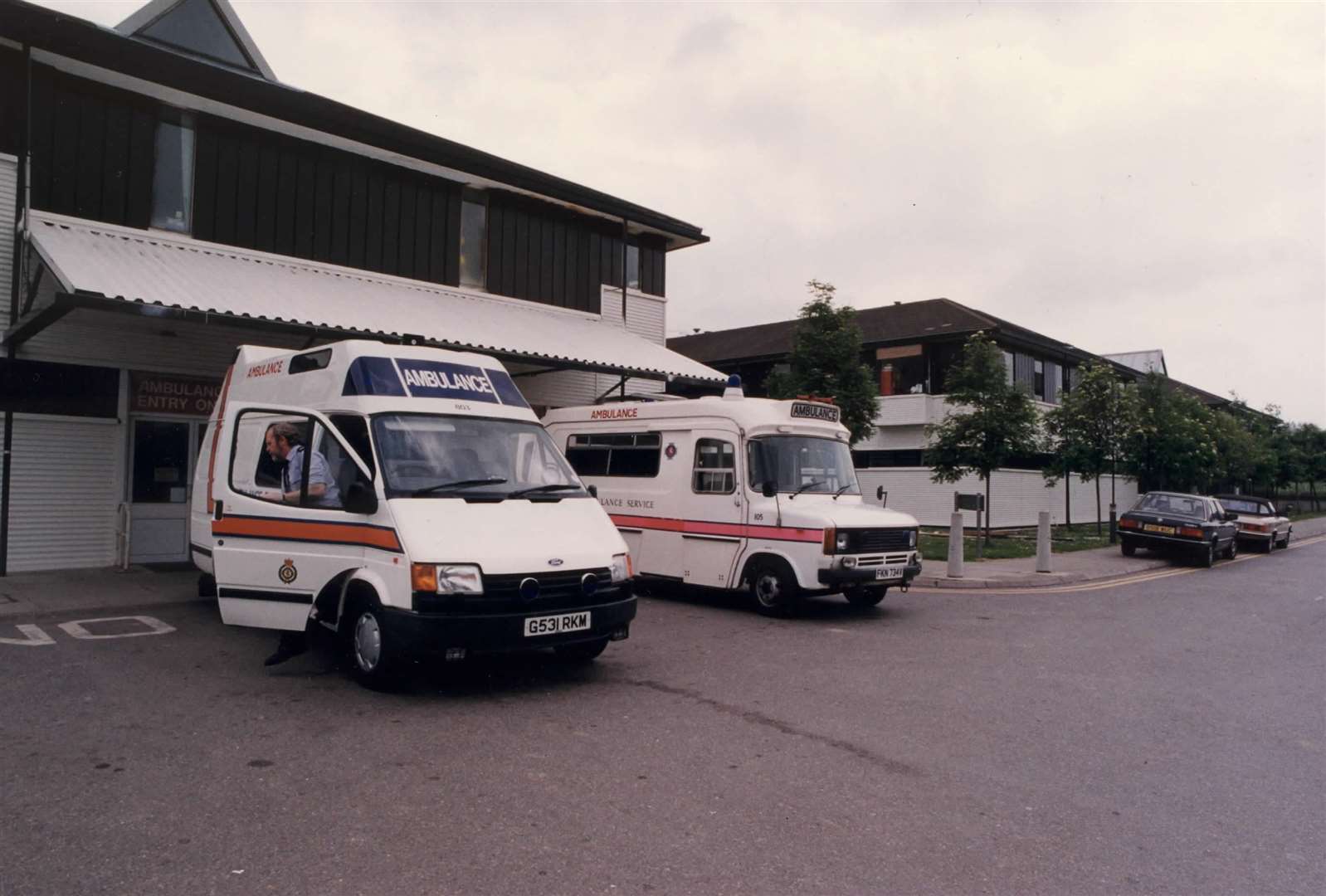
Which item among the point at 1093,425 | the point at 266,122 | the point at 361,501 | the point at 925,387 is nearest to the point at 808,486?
the point at 361,501

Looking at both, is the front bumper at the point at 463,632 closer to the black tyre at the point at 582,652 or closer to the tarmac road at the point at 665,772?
the tarmac road at the point at 665,772

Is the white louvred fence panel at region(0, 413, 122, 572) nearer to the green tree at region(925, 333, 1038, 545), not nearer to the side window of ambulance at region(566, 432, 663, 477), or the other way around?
the side window of ambulance at region(566, 432, 663, 477)

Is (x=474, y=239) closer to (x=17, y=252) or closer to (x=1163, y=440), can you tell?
(x=17, y=252)

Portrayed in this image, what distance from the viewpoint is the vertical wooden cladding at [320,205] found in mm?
14148

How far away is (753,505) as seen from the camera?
35.4 feet

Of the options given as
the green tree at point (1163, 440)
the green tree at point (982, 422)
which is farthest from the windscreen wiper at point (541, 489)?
the green tree at point (1163, 440)

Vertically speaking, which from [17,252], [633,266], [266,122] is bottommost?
[17,252]

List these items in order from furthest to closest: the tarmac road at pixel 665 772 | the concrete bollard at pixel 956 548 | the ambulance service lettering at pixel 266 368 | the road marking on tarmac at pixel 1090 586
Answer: the concrete bollard at pixel 956 548
the road marking on tarmac at pixel 1090 586
the ambulance service lettering at pixel 266 368
the tarmac road at pixel 665 772

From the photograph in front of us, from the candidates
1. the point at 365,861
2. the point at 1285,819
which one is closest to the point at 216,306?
the point at 365,861

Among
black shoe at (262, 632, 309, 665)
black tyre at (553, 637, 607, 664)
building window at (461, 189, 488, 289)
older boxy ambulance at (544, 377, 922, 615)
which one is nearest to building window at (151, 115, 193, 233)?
building window at (461, 189, 488, 289)

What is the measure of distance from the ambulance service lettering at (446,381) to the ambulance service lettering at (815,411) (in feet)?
14.6

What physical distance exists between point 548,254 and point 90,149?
8290 millimetres

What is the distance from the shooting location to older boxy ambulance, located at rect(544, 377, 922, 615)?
10.4 meters

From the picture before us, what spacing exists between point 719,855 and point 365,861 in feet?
4.98
